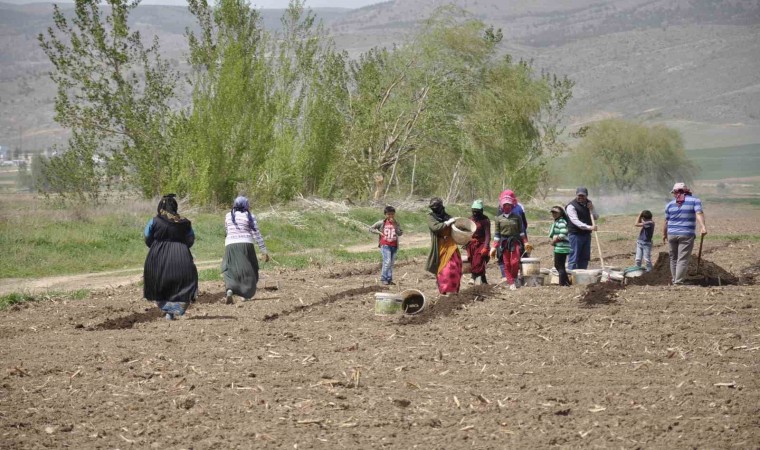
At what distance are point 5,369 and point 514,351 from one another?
500cm

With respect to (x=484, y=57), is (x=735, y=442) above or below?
below

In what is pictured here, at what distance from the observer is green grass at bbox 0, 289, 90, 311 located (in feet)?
51.1

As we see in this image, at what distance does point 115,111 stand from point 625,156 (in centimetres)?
6131

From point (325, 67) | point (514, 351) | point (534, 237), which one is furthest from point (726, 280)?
point (325, 67)

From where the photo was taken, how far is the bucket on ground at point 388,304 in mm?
13203

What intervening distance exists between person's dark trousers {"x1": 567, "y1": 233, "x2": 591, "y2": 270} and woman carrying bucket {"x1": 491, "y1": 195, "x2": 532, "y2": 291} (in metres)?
1.15

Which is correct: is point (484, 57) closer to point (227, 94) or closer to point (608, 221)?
point (608, 221)

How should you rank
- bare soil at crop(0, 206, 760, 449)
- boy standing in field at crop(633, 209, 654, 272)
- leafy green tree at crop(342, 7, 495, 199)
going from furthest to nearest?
leafy green tree at crop(342, 7, 495, 199), boy standing in field at crop(633, 209, 654, 272), bare soil at crop(0, 206, 760, 449)

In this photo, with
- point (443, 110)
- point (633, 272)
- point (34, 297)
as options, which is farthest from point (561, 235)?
point (443, 110)

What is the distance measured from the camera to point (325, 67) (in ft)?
134

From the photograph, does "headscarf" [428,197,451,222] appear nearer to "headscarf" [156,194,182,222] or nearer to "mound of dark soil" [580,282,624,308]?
"mound of dark soil" [580,282,624,308]

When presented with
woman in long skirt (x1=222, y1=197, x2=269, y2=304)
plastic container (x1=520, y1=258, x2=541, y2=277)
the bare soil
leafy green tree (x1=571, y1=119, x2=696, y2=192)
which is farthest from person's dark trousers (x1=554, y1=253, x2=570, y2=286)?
leafy green tree (x1=571, y1=119, x2=696, y2=192)

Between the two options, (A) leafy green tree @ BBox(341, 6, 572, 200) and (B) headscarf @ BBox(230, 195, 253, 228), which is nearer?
(B) headscarf @ BBox(230, 195, 253, 228)

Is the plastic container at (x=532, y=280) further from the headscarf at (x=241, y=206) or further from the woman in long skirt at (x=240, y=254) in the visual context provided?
the headscarf at (x=241, y=206)
